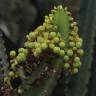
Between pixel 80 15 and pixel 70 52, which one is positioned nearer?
pixel 70 52

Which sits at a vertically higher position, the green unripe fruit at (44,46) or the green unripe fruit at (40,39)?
the green unripe fruit at (40,39)

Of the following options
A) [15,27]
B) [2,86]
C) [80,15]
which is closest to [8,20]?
[15,27]

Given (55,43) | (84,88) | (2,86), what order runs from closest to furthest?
1. (55,43)
2. (2,86)
3. (84,88)

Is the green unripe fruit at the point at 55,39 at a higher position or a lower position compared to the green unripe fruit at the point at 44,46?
higher

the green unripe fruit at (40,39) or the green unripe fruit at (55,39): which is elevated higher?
the green unripe fruit at (40,39)

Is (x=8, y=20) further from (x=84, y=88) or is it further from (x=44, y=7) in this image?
(x=84, y=88)

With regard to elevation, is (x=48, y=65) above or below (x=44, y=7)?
below

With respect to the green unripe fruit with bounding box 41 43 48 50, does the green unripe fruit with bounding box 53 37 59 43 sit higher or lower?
higher

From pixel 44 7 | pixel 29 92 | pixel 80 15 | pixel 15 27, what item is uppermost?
pixel 15 27
